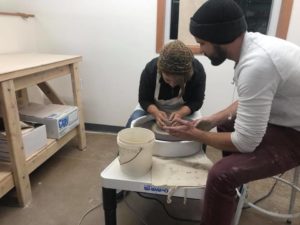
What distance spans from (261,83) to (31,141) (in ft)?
4.13

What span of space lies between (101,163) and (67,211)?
50 cm

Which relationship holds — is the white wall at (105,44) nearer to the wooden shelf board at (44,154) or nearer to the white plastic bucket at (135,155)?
the wooden shelf board at (44,154)

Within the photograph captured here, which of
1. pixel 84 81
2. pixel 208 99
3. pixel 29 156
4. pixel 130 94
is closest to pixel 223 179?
pixel 29 156

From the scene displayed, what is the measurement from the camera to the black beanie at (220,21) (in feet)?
2.78

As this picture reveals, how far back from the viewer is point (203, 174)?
1.00 meters

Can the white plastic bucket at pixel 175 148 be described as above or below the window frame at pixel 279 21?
below

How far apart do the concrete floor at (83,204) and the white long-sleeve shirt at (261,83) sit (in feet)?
2.25

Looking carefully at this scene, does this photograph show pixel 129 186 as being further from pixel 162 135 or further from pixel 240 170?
pixel 240 170

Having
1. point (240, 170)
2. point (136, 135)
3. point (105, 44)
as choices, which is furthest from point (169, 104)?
point (105, 44)

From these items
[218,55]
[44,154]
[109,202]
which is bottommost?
[44,154]

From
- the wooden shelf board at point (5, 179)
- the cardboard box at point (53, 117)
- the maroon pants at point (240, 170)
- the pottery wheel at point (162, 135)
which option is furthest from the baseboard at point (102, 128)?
the maroon pants at point (240, 170)

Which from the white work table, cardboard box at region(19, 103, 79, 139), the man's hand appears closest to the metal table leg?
the white work table

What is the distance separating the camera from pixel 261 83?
809 mm

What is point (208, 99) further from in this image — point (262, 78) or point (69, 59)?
point (262, 78)
